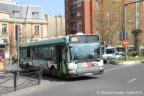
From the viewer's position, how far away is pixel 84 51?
1223 cm

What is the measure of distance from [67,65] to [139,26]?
33941 mm

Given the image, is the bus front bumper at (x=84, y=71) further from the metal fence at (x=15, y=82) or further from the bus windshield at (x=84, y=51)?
the metal fence at (x=15, y=82)

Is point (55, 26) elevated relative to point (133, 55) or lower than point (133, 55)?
elevated

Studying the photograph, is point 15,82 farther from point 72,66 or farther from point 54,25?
point 54,25

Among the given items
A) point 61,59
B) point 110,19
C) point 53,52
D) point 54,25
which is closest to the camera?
point 61,59

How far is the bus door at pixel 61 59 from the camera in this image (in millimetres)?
12246

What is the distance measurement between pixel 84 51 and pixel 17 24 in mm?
35325

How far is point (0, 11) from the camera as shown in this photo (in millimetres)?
45094

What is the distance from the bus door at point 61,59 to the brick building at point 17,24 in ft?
101

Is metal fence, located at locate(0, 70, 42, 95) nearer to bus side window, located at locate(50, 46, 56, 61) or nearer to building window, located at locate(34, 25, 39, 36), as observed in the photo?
bus side window, located at locate(50, 46, 56, 61)

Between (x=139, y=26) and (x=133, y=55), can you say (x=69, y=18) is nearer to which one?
(x=139, y=26)

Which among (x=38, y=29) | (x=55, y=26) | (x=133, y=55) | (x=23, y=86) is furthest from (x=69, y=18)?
(x=23, y=86)

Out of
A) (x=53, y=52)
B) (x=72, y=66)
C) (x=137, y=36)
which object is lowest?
(x=72, y=66)

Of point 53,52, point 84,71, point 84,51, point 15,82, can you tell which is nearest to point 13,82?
point 15,82
